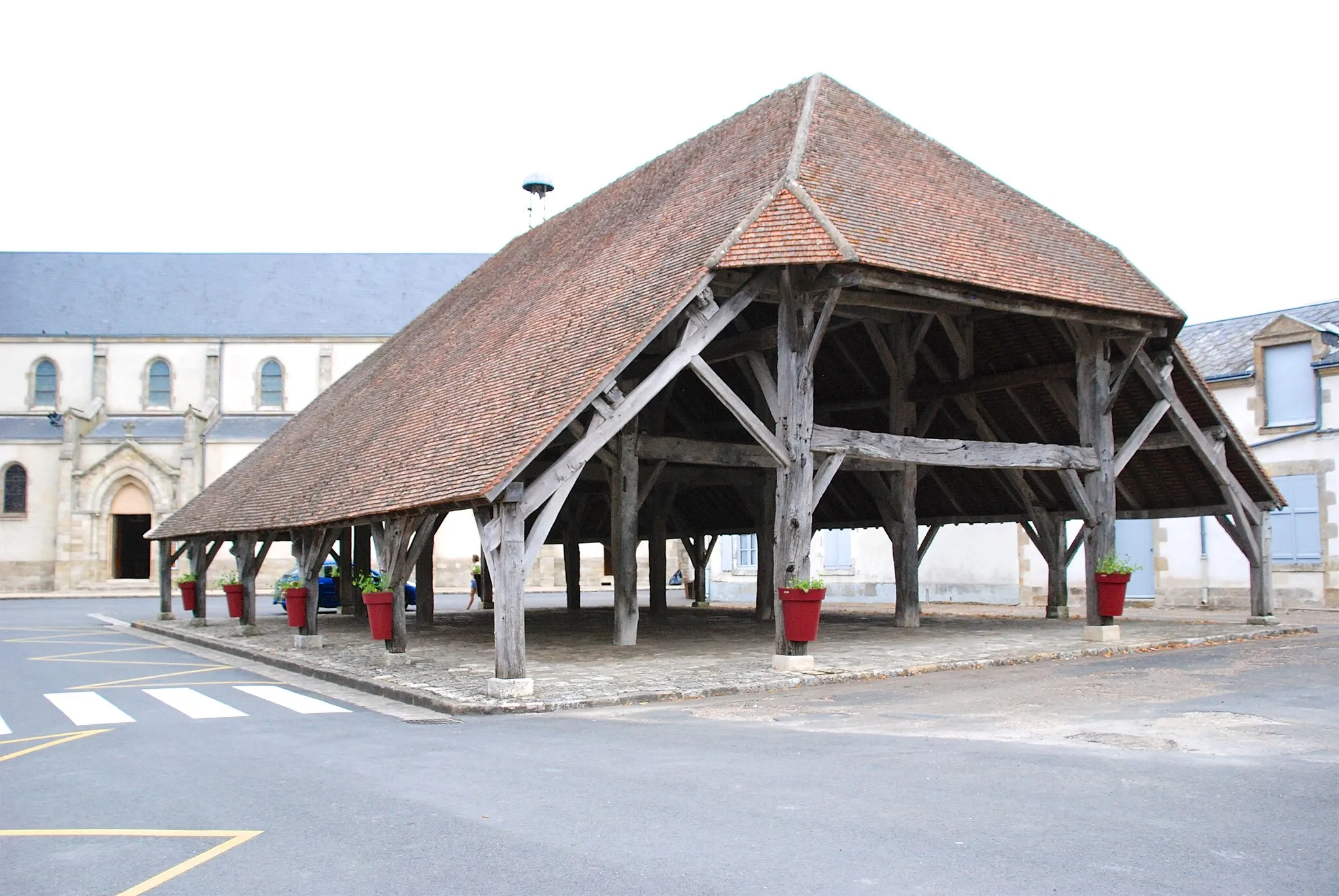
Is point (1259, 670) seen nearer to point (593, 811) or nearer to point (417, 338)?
point (593, 811)

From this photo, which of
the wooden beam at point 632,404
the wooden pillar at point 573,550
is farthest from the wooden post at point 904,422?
the wooden pillar at point 573,550

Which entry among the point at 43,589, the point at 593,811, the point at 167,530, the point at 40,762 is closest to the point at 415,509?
the point at 40,762

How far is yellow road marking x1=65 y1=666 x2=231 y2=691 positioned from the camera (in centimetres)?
1178

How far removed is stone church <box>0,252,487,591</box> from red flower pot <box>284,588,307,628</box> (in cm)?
2658

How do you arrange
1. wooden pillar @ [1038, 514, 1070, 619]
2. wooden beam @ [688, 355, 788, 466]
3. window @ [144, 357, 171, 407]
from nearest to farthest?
wooden beam @ [688, 355, 788, 466], wooden pillar @ [1038, 514, 1070, 619], window @ [144, 357, 171, 407]

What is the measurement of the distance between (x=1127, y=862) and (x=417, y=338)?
1808 cm

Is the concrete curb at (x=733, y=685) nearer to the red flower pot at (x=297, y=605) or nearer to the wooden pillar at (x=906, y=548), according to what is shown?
the red flower pot at (x=297, y=605)

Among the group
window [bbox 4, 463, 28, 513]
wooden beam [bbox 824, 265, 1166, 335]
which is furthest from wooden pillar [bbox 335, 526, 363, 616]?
window [bbox 4, 463, 28, 513]

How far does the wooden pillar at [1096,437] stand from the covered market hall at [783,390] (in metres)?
0.03

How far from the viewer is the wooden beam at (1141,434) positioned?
46.7ft

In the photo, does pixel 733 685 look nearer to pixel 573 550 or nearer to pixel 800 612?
pixel 800 612

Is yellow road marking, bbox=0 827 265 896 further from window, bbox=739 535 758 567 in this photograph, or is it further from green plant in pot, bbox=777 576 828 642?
window, bbox=739 535 758 567

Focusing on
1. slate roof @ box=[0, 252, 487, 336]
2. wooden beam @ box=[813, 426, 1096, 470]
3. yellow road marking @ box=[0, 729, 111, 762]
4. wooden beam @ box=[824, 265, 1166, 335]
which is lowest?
yellow road marking @ box=[0, 729, 111, 762]

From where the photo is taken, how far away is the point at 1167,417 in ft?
51.2
